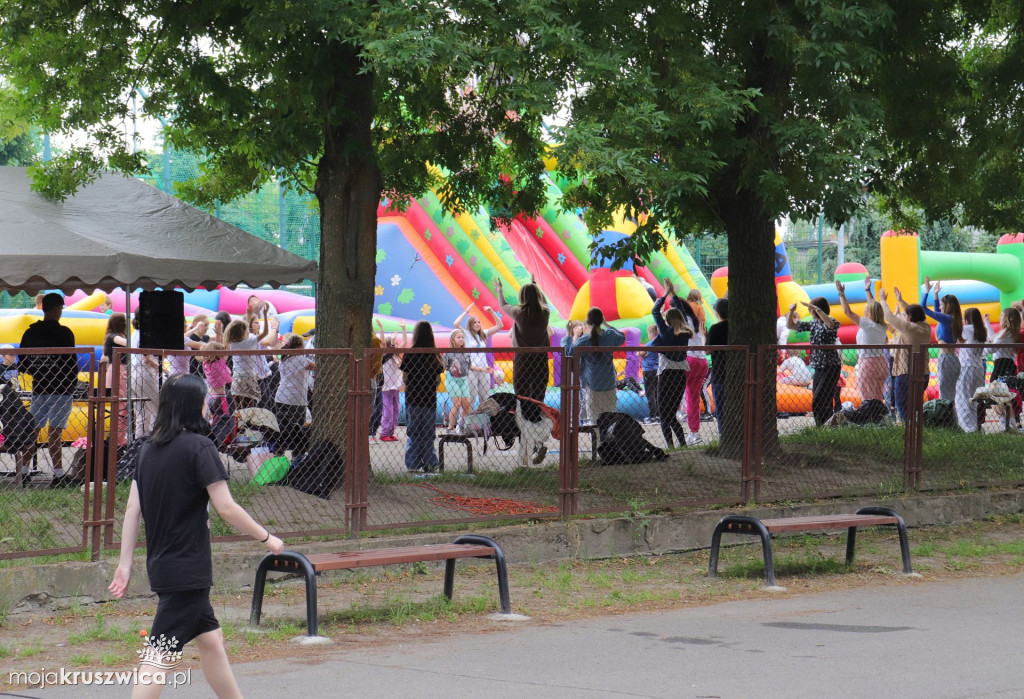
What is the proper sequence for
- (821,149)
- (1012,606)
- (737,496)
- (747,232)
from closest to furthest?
(1012,606) < (821,149) < (737,496) < (747,232)

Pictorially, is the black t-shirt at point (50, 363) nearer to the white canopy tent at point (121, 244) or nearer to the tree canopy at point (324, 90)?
the white canopy tent at point (121, 244)

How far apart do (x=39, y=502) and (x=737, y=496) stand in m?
6.19

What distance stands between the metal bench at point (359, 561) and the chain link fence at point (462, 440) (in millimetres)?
1414

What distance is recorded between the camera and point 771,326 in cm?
1425

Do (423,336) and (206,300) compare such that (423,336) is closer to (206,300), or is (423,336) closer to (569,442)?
(569,442)

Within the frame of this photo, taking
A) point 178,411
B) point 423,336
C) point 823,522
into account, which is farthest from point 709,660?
point 423,336

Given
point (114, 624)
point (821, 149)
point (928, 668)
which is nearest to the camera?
point (928, 668)

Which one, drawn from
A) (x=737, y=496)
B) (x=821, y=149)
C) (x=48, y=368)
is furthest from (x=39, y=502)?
(x=821, y=149)

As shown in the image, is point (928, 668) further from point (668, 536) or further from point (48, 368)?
point (48, 368)

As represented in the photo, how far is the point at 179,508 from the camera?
5.25 meters

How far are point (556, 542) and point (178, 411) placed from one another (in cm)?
581

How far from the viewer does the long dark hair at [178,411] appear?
17.3 feet

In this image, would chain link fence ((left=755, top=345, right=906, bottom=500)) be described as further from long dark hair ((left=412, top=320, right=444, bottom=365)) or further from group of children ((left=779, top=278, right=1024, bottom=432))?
long dark hair ((left=412, top=320, right=444, bottom=365))

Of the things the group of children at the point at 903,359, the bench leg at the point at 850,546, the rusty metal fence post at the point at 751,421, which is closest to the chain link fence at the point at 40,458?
the rusty metal fence post at the point at 751,421
